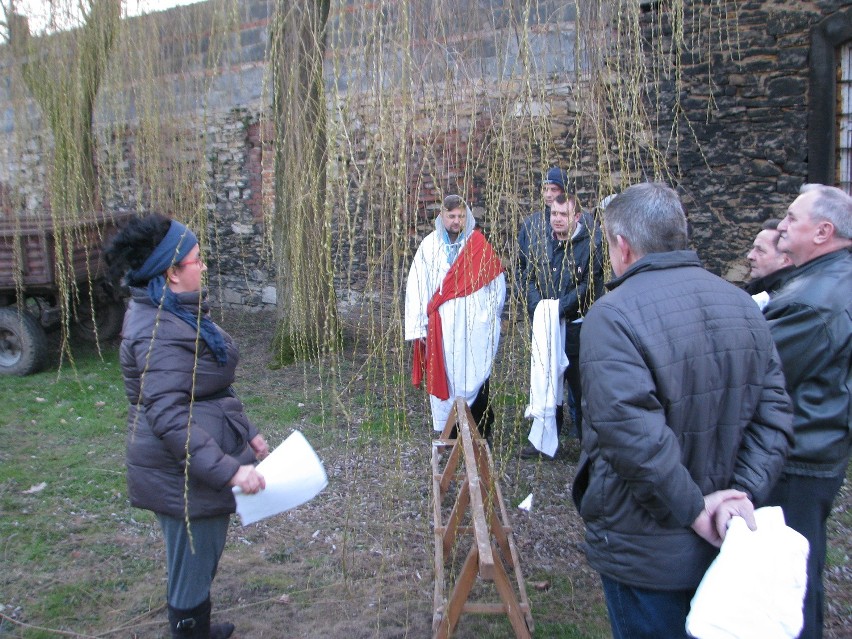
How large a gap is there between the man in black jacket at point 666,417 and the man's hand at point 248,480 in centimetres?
106

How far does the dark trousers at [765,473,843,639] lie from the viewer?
2312 millimetres

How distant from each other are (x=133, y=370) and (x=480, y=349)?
248cm

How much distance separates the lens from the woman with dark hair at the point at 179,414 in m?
2.31

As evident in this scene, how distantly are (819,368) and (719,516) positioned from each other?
727 millimetres

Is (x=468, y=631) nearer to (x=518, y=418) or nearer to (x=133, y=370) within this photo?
(x=518, y=418)

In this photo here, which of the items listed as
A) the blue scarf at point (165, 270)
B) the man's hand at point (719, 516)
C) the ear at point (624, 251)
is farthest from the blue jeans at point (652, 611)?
the blue scarf at point (165, 270)

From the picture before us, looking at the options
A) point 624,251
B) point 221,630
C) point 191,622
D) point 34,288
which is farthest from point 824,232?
point 34,288

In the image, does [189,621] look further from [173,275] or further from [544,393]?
[544,393]

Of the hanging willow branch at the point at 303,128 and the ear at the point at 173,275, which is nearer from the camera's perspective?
the hanging willow branch at the point at 303,128

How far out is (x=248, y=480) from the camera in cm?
238

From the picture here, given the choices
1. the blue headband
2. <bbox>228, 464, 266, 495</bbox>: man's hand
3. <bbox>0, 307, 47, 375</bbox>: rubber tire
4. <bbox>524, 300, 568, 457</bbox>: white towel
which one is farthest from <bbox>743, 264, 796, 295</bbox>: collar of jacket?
<bbox>0, 307, 47, 375</bbox>: rubber tire

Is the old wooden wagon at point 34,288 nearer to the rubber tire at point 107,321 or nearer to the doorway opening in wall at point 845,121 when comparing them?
the rubber tire at point 107,321

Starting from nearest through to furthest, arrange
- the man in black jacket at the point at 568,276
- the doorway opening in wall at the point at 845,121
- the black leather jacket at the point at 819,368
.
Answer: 1. the black leather jacket at the point at 819,368
2. the man in black jacket at the point at 568,276
3. the doorway opening in wall at the point at 845,121

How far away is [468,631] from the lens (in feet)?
9.93
